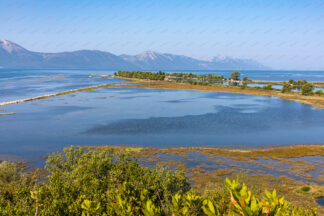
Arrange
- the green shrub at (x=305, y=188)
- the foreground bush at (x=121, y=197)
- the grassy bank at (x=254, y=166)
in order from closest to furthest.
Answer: the foreground bush at (x=121, y=197) → the green shrub at (x=305, y=188) → the grassy bank at (x=254, y=166)

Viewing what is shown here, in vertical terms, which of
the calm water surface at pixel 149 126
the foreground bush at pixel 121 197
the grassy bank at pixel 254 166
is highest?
the foreground bush at pixel 121 197

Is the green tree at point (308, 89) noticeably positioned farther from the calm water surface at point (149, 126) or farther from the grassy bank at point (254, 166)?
the grassy bank at point (254, 166)

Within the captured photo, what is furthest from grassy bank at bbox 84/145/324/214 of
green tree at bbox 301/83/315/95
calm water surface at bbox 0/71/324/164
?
green tree at bbox 301/83/315/95

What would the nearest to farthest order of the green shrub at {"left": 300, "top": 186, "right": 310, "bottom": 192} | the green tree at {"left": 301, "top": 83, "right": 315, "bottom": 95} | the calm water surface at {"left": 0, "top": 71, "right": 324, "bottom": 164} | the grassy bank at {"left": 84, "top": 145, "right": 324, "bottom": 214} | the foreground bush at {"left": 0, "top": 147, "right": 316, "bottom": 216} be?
the foreground bush at {"left": 0, "top": 147, "right": 316, "bottom": 216} → the green shrub at {"left": 300, "top": 186, "right": 310, "bottom": 192} → the grassy bank at {"left": 84, "top": 145, "right": 324, "bottom": 214} → the calm water surface at {"left": 0, "top": 71, "right": 324, "bottom": 164} → the green tree at {"left": 301, "top": 83, "right": 315, "bottom": 95}

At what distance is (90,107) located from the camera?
101062mm

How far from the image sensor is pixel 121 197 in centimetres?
1477

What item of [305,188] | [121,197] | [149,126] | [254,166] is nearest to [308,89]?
[149,126]

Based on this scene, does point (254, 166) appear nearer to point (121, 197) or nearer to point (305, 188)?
point (305, 188)

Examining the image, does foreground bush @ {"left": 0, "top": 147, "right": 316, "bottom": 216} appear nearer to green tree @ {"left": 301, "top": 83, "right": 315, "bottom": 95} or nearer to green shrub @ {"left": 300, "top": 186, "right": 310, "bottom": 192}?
green shrub @ {"left": 300, "top": 186, "right": 310, "bottom": 192}

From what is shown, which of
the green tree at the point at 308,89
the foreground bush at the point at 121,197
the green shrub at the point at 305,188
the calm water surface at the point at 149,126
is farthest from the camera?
the green tree at the point at 308,89

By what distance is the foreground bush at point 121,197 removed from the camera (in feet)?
29.0

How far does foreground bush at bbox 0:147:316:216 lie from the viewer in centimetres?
884

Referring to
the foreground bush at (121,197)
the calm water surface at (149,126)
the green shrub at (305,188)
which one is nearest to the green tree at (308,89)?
the calm water surface at (149,126)

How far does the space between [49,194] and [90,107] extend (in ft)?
278
